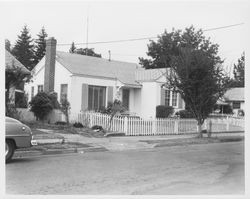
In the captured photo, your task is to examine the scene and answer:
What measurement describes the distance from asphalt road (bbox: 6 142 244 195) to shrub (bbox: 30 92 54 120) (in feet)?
33.1

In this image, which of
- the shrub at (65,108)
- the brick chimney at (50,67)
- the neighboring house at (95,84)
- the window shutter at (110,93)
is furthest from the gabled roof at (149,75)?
the shrub at (65,108)

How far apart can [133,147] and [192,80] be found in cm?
509

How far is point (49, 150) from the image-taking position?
12273mm

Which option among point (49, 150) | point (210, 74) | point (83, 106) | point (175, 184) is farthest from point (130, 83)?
point (175, 184)

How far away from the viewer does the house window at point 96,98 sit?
2308cm

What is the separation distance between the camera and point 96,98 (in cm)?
2339

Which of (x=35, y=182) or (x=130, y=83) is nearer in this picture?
(x=35, y=182)

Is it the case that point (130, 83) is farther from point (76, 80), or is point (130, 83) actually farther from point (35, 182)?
point (35, 182)

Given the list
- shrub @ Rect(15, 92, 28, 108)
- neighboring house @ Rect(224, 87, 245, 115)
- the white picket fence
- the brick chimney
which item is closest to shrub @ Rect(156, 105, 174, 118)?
the white picket fence

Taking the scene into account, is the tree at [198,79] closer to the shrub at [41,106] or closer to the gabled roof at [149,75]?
the gabled roof at [149,75]

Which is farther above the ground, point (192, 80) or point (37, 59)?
point (37, 59)

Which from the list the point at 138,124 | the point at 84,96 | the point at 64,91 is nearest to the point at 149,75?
the point at 84,96

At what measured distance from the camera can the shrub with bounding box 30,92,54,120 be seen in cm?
2152

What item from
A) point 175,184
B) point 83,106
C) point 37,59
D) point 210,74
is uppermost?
point 37,59
